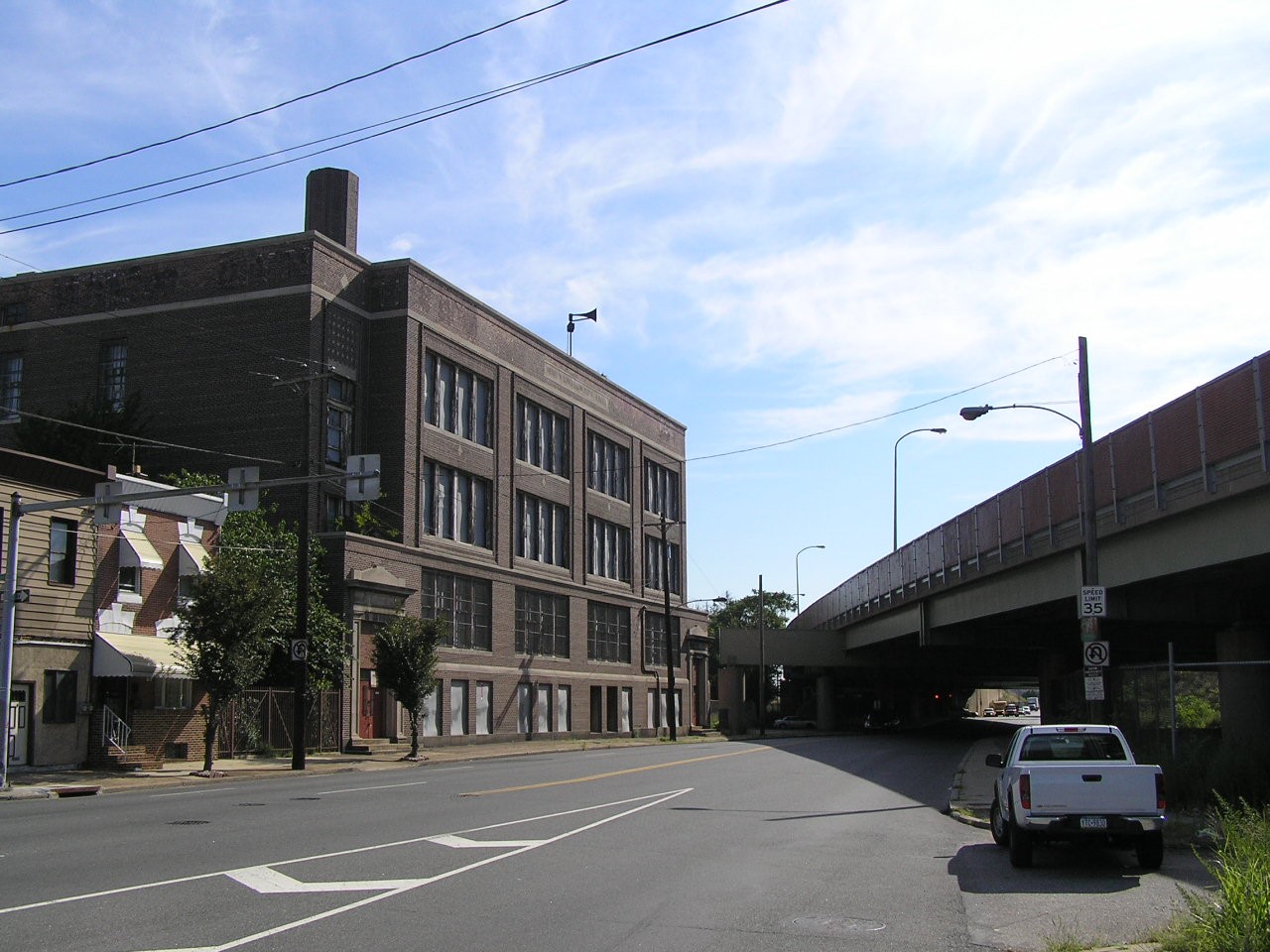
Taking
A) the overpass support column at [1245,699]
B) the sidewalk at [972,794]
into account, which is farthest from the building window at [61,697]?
the overpass support column at [1245,699]

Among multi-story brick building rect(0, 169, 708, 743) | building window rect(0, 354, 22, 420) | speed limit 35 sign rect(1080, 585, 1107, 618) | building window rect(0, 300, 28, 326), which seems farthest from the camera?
building window rect(0, 300, 28, 326)

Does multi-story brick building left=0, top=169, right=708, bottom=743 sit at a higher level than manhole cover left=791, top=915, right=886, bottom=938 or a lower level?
higher

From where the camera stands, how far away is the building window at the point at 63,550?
105 ft

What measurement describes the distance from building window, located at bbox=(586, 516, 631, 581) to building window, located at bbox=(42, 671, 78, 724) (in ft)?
114

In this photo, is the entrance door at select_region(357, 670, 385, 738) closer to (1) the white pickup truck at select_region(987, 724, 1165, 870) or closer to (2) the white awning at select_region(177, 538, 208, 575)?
(2) the white awning at select_region(177, 538, 208, 575)

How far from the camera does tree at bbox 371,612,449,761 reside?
41.3 metres

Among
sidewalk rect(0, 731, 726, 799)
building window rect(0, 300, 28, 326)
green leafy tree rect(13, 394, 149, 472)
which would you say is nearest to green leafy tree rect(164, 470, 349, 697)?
sidewalk rect(0, 731, 726, 799)

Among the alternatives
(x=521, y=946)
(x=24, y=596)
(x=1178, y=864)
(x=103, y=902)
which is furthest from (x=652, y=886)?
(x=24, y=596)

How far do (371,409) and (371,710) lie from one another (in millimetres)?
11661

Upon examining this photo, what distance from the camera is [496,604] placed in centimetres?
5403

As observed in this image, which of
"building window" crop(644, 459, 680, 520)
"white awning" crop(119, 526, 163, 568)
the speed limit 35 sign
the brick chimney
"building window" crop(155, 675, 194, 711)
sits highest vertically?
the brick chimney

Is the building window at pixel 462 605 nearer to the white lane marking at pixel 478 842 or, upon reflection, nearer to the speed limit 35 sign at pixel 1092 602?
the speed limit 35 sign at pixel 1092 602

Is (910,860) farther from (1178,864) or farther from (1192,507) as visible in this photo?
(1192,507)

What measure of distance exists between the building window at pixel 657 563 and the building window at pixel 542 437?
12.0m
